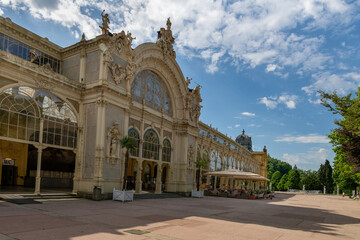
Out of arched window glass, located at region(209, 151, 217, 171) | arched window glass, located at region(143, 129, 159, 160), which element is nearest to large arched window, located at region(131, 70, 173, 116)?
arched window glass, located at region(143, 129, 159, 160)

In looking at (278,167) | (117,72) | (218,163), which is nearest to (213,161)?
(218,163)

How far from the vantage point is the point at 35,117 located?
67.0 feet

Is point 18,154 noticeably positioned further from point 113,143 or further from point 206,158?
point 206,158

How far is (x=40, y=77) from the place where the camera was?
67.9 feet

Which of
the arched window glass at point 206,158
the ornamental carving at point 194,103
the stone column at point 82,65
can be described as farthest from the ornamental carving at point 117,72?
the arched window glass at point 206,158

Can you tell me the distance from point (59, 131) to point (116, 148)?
181 inches

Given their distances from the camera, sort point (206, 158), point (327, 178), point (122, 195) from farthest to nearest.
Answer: point (327, 178) → point (206, 158) → point (122, 195)

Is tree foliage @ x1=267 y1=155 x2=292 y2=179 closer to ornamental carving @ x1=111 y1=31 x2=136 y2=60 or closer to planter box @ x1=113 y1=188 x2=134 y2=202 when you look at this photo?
ornamental carving @ x1=111 y1=31 x2=136 y2=60

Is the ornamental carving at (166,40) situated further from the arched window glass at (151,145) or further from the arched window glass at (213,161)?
the arched window glass at (213,161)

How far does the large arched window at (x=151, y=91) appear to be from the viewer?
1155 inches

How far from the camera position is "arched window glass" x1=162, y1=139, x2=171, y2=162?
109ft

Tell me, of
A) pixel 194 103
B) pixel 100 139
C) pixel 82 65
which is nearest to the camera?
pixel 100 139

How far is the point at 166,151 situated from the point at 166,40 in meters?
12.7

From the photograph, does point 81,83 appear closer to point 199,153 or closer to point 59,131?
point 59,131
